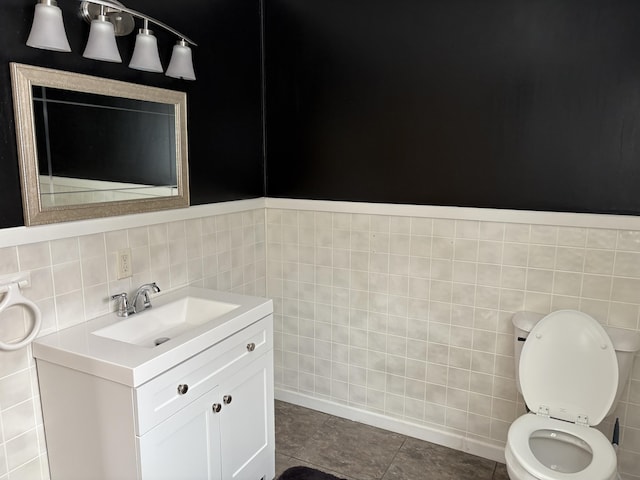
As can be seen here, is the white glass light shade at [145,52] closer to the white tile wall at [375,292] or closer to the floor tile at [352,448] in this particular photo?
the white tile wall at [375,292]

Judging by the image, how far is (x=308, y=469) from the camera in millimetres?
2389

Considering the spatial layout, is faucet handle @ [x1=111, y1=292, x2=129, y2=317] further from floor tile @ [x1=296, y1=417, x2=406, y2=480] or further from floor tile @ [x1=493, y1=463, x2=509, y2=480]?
floor tile @ [x1=493, y1=463, x2=509, y2=480]

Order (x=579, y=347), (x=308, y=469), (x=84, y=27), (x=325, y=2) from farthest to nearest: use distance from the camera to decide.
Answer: (x=325, y=2), (x=308, y=469), (x=579, y=347), (x=84, y=27)

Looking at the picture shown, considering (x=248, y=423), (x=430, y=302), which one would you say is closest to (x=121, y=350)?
(x=248, y=423)

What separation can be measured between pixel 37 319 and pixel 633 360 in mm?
2344

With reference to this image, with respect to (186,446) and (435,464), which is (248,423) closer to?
(186,446)

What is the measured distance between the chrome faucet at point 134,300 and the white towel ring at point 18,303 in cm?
35

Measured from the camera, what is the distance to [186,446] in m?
1.72

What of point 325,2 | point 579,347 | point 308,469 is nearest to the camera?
point 579,347

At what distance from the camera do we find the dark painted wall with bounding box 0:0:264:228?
1.56 metres

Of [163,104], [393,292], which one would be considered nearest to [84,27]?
[163,104]

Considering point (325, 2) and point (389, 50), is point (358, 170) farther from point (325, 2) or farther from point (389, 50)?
point (325, 2)

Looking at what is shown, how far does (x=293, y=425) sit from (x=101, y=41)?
217 cm

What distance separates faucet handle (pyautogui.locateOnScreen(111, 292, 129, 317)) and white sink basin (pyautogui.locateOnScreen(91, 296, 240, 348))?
0.04 m
